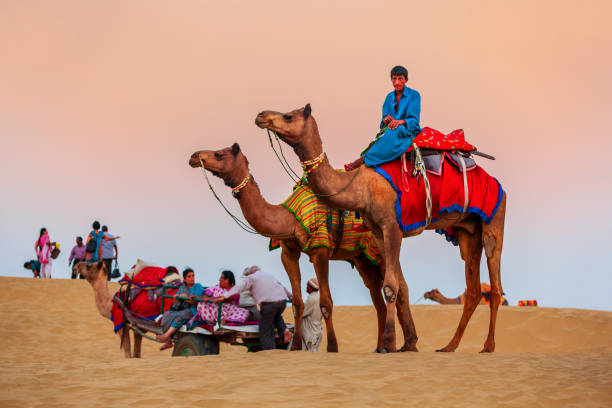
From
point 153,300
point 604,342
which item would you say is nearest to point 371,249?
point 153,300

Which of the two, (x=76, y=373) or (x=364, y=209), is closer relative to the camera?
(x=76, y=373)

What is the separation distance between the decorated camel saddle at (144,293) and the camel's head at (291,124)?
167 inches

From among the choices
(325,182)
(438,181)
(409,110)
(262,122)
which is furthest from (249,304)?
(409,110)

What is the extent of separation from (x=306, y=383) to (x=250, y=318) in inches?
161

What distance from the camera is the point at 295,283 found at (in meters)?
11.9

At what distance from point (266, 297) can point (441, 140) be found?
3.49 m

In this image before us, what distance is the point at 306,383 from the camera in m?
7.74

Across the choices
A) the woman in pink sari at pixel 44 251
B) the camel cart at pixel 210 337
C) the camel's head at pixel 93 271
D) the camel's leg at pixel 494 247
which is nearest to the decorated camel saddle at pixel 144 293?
the camel's head at pixel 93 271

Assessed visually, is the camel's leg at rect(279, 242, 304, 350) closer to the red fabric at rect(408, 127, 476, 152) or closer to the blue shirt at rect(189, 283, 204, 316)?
the blue shirt at rect(189, 283, 204, 316)

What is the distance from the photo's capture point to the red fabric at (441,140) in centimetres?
1123

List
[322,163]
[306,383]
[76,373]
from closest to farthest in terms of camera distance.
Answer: [306,383] → [76,373] → [322,163]

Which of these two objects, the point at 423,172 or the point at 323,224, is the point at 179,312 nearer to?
the point at 323,224

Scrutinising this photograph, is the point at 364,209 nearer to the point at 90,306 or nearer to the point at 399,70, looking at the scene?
the point at 399,70

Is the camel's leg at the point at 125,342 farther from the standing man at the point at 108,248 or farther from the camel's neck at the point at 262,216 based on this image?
the standing man at the point at 108,248
